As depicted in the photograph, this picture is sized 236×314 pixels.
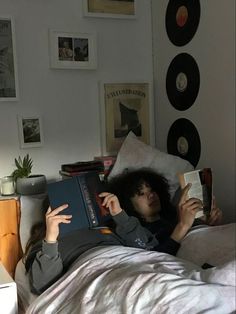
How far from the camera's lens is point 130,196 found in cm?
162

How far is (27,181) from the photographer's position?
1794 millimetres

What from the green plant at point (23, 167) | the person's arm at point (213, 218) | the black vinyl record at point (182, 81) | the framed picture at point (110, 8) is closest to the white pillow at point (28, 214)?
the green plant at point (23, 167)

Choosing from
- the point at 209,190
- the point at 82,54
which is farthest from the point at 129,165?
the point at 82,54

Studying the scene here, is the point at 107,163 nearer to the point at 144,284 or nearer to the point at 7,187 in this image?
the point at 7,187

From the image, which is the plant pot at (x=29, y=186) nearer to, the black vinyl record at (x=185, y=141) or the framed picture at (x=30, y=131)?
the framed picture at (x=30, y=131)

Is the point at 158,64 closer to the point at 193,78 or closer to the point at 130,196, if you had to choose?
the point at 193,78

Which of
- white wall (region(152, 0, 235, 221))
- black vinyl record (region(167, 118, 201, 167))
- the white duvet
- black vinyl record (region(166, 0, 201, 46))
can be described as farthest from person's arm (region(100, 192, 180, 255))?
black vinyl record (region(166, 0, 201, 46))

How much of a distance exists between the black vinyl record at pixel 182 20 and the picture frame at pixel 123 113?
0.31 m

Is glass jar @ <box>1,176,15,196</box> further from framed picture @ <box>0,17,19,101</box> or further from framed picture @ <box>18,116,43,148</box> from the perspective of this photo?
framed picture @ <box>0,17,19,101</box>

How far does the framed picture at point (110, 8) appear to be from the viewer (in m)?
2.01

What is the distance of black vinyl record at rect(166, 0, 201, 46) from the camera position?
1.78 m

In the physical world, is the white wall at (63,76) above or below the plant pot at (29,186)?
above

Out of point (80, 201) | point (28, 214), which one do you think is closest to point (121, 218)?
point (80, 201)

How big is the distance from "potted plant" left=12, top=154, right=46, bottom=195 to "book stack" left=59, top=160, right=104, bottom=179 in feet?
0.35
